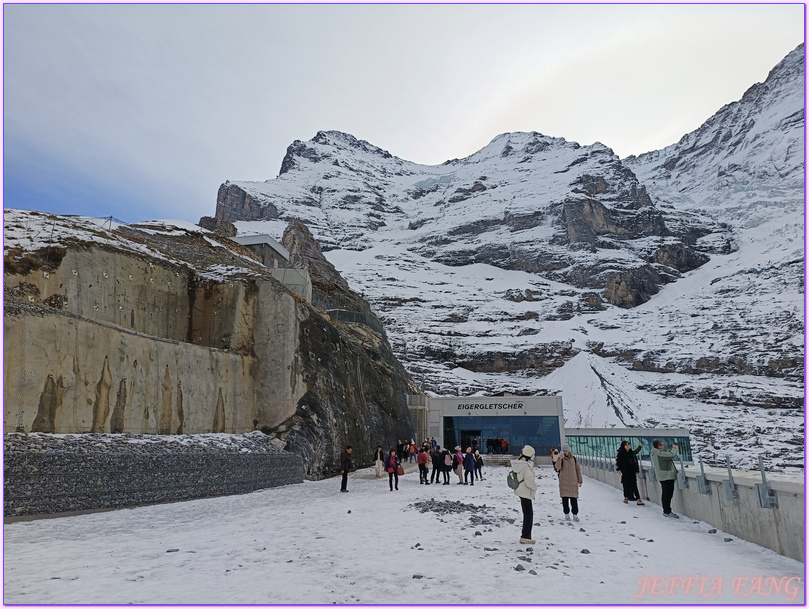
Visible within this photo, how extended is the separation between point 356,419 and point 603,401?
163 ft

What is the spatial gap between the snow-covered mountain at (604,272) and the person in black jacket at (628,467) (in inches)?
1918

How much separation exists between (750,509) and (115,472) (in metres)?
12.0

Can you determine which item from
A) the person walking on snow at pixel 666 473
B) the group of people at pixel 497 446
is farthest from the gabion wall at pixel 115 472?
the group of people at pixel 497 446

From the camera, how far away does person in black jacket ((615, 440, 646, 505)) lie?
1255cm

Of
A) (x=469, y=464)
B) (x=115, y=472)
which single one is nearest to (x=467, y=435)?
(x=469, y=464)

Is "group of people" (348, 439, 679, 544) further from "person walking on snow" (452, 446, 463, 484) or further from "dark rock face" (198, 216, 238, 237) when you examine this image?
"dark rock face" (198, 216, 238, 237)

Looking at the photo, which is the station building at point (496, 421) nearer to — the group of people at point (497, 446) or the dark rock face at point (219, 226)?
the group of people at point (497, 446)

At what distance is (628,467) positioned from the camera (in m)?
12.8

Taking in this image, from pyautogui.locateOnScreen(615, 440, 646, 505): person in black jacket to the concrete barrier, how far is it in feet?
3.83

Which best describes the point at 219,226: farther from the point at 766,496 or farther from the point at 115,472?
the point at 766,496

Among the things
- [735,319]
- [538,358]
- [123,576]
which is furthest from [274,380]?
[735,319]

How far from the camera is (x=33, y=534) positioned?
8359 millimetres

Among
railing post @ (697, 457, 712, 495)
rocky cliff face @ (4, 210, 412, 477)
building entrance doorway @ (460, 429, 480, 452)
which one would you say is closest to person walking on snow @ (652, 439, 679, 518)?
railing post @ (697, 457, 712, 495)

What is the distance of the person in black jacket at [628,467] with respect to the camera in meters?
12.6
